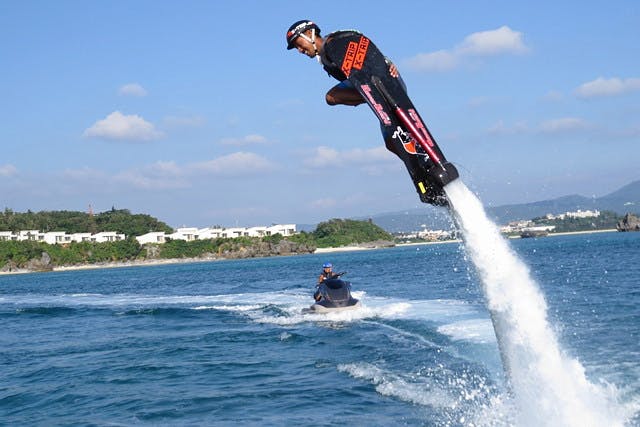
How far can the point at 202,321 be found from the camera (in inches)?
1136

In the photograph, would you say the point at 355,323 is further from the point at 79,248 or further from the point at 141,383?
the point at 79,248

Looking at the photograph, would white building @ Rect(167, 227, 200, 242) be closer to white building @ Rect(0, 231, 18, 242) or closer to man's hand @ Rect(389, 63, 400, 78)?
white building @ Rect(0, 231, 18, 242)

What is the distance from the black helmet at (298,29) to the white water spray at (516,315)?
223 cm

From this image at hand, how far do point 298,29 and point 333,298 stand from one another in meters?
20.4

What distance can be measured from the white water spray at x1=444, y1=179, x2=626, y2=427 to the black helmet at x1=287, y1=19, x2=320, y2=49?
2.23m

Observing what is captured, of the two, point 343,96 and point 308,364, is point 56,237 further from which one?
point 343,96

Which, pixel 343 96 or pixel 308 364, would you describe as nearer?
pixel 343 96

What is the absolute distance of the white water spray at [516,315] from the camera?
305 inches

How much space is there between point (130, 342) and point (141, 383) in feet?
24.4


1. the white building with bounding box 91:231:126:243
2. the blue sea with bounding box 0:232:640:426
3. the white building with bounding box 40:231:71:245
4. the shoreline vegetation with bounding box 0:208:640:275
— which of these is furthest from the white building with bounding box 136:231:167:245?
the blue sea with bounding box 0:232:640:426

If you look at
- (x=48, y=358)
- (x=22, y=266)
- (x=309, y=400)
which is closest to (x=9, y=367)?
(x=48, y=358)

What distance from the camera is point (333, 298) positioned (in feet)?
90.4

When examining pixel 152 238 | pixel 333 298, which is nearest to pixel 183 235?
pixel 152 238

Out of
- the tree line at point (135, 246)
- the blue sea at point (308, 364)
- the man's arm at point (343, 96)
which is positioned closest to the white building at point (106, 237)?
A: the tree line at point (135, 246)
